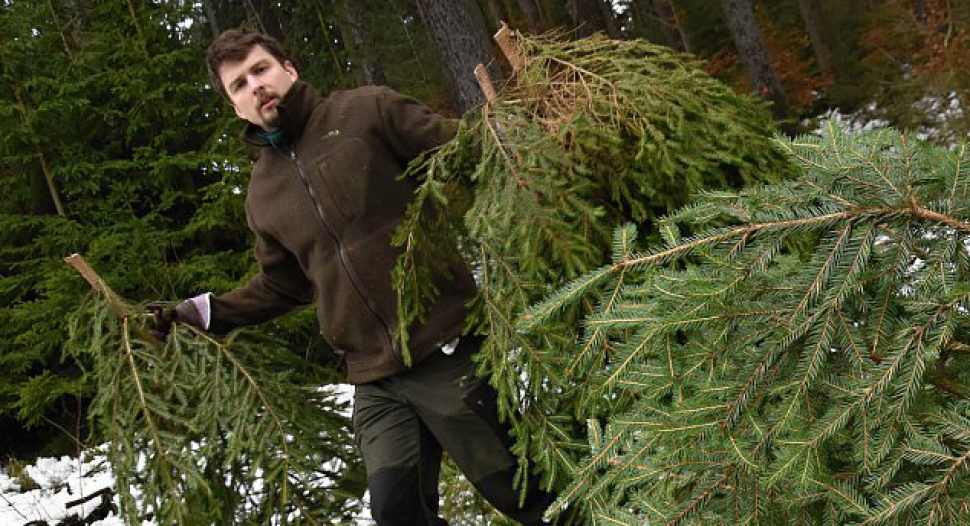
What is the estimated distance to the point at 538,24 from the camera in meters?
14.7

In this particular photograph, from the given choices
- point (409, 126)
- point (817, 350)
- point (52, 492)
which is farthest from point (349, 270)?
point (52, 492)

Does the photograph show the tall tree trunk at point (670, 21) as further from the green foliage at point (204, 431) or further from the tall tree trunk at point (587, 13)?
the green foliage at point (204, 431)

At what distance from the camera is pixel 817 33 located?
1688 centimetres

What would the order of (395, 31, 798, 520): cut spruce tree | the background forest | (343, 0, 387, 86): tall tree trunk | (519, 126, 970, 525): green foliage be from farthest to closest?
(343, 0, 387, 86): tall tree trunk < the background forest < (395, 31, 798, 520): cut spruce tree < (519, 126, 970, 525): green foliage

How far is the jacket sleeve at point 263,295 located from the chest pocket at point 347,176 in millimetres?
531

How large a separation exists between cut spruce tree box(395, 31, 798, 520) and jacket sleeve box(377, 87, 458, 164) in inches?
16.7

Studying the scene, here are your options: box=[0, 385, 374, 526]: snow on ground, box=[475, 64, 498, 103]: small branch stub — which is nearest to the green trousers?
box=[475, 64, 498, 103]: small branch stub

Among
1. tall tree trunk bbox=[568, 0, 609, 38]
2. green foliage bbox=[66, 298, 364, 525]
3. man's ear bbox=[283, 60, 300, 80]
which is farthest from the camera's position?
tall tree trunk bbox=[568, 0, 609, 38]

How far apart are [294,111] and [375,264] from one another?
2.13 ft

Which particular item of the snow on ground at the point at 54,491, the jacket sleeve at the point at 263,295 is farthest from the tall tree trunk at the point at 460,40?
the jacket sleeve at the point at 263,295

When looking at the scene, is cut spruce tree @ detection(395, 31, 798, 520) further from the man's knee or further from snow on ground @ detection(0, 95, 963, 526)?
snow on ground @ detection(0, 95, 963, 526)

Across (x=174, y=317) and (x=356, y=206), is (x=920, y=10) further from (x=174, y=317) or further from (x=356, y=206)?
(x=174, y=317)

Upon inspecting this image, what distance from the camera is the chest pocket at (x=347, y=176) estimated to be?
2.88m

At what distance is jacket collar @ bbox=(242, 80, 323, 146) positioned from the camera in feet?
9.66
